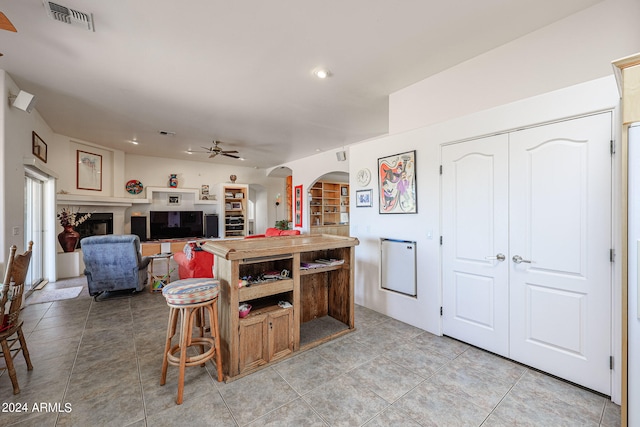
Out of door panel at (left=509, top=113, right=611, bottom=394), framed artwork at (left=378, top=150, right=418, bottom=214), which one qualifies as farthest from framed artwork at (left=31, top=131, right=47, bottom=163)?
door panel at (left=509, top=113, right=611, bottom=394)

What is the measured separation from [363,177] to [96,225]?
6.55 meters

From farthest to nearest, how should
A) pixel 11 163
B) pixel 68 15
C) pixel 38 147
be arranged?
pixel 38 147
pixel 11 163
pixel 68 15

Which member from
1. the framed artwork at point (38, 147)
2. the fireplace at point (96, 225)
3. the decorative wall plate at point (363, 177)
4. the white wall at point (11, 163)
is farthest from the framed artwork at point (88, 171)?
the decorative wall plate at point (363, 177)

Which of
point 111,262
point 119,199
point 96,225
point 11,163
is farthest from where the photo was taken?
point 119,199

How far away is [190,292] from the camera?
1918 millimetres

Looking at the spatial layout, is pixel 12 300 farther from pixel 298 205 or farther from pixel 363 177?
pixel 298 205

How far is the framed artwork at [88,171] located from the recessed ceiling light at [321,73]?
19.5 ft

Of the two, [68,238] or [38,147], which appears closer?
[38,147]

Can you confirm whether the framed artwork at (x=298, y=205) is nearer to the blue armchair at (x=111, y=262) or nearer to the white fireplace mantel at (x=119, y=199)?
the white fireplace mantel at (x=119, y=199)

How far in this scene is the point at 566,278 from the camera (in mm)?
2037

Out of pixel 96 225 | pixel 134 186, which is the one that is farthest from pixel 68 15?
pixel 134 186

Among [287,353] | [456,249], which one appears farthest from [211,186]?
[456,249]

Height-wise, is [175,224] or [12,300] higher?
[175,224]

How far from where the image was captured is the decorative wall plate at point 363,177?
3.61m
